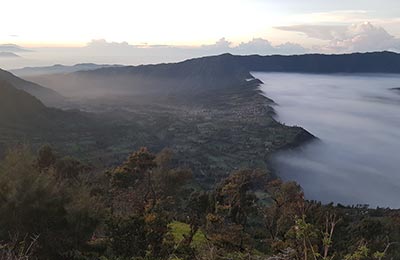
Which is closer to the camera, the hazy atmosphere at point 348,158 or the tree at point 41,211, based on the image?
the tree at point 41,211

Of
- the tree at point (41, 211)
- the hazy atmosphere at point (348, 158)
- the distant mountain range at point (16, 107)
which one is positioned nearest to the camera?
the tree at point (41, 211)

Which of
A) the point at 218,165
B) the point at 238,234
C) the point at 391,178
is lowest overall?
the point at 391,178

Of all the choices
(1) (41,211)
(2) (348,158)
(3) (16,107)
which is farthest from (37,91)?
(1) (41,211)

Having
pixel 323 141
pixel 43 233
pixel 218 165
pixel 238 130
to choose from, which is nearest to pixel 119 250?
pixel 43 233

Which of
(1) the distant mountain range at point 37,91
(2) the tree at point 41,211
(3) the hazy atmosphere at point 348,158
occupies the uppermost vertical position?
(2) the tree at point 41,211

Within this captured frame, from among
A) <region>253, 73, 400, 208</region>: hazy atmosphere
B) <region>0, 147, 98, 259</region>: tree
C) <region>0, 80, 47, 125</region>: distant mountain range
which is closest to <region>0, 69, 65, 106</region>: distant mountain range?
<region>0, 80, 47, 125</region>: distant mountain range

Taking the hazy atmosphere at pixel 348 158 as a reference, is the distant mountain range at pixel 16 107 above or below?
above

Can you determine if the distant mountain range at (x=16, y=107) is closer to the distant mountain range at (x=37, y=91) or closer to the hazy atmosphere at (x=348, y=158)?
the hazy atmosphere at (x=348, y=158)

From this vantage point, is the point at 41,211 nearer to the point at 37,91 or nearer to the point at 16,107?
the point at 16,107

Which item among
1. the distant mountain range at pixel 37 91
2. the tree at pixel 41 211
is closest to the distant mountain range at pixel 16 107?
the distant mountain range at pixel 37 91

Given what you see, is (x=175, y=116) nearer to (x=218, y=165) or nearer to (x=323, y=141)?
(x=323, y=141)

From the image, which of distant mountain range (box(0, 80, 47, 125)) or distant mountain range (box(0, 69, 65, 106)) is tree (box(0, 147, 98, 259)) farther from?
distant mountain range (box(0, 69, 65, 106))
